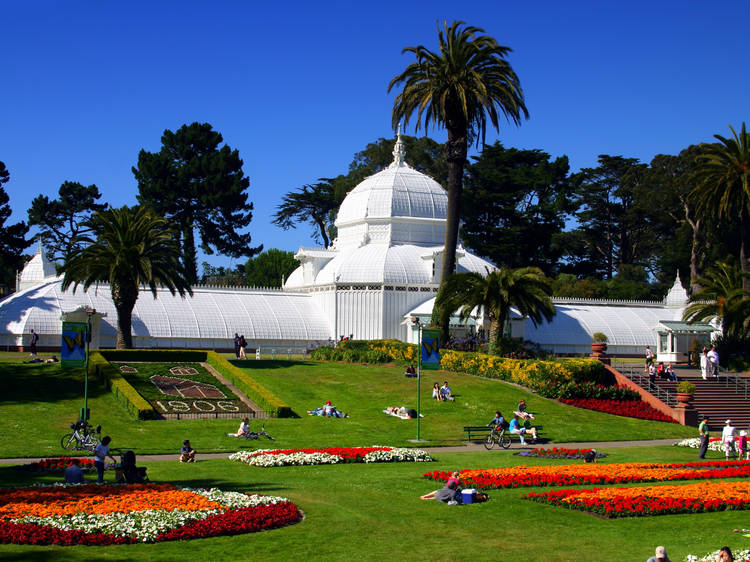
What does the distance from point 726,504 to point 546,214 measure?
75215mm

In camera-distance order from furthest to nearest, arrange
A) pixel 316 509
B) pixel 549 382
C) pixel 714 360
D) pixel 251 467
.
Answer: pixel 714 360 → pixel 549 382 → pixel 251 467 → pixel 316 509

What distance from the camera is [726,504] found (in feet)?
66.6

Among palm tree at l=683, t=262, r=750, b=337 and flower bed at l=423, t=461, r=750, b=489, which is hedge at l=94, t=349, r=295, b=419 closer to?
flower bed at l=423, t=461, r=750, b=489

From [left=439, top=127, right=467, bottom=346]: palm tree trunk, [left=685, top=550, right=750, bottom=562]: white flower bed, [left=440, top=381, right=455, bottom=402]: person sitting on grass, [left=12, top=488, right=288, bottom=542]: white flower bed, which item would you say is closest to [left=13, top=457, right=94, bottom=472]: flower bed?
[left=12, top=488, right=288, bottom=542]: white flower bed

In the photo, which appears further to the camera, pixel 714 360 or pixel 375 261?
pixel 375 261

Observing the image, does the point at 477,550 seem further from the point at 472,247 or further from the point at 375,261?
the point at 472,247

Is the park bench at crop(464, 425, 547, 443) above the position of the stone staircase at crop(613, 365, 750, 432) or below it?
below

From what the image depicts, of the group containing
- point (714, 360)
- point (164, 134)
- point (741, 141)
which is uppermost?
point (164, 134)

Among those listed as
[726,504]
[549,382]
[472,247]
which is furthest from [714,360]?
[472,247]

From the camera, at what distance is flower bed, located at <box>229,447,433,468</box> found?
26688 mm

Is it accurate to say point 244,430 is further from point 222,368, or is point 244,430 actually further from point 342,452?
point 222,368

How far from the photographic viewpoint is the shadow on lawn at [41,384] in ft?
119

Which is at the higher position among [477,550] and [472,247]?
[472,247]

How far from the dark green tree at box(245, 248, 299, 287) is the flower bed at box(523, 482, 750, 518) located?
3347 inches
